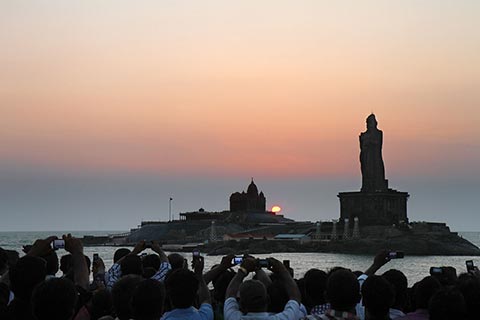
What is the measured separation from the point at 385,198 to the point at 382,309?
126m

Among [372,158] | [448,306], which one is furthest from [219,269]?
[372,158]

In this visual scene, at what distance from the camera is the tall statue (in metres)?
129

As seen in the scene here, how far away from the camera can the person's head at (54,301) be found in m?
5.85

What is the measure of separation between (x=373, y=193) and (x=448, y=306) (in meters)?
126

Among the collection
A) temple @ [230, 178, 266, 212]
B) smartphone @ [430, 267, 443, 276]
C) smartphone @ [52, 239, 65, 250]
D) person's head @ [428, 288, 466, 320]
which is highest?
temple @ [230, 178, 266, 212]

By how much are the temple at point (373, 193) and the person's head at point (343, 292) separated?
12420 centimetres

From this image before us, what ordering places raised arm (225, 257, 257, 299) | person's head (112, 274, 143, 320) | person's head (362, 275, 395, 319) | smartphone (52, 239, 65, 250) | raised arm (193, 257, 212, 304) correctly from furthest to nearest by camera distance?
1. smartphone (52, 239, 65, 250)
2. raised arm (193, 257, 212, 304)
3. raised arm (225, 257, 257, 299)
4. person's head (112, 274, 143, 320)
5. person's head (362, 275, 395, 319)

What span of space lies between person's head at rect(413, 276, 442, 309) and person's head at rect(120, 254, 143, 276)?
323 centimetres

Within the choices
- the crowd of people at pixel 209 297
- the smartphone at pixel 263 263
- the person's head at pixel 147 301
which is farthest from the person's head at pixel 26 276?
the smartphone at pixel 263 263

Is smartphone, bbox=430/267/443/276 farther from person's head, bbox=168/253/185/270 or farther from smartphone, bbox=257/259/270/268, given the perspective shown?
person's head, bbox=168/253/185/270

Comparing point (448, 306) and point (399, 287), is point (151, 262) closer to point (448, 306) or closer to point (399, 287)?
point (399, 287)

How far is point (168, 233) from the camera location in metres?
163

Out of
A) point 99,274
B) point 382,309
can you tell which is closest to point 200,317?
point 382,309

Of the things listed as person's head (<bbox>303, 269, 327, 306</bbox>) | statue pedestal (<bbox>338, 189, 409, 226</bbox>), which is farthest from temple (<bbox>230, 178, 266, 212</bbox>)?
person's head (<bbox>303, 269, 327, 306</bbox>)
